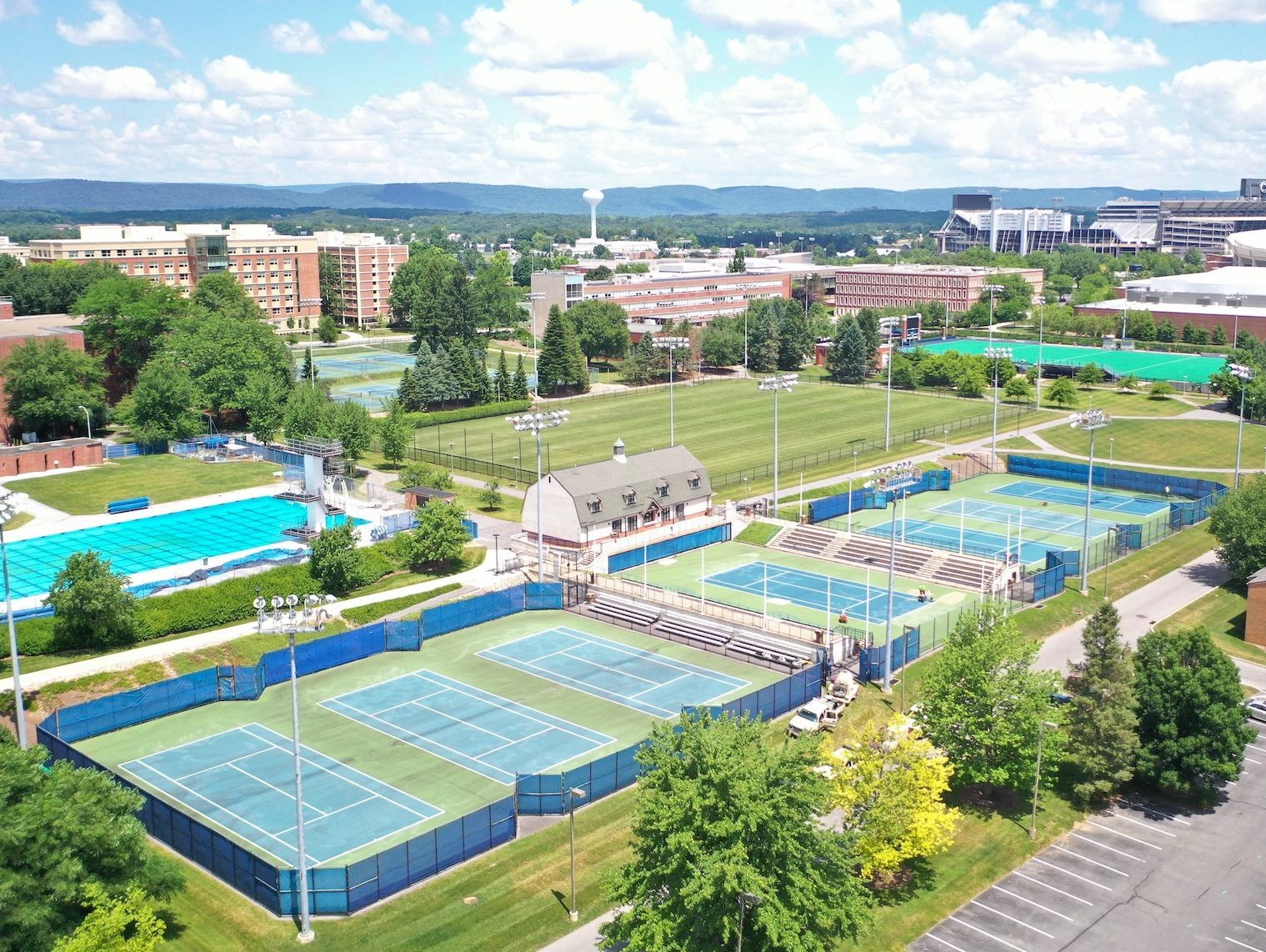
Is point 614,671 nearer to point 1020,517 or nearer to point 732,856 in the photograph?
point 732,856

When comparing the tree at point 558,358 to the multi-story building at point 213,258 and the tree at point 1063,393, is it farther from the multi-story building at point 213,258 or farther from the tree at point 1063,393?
the multi-story building at point 213,258

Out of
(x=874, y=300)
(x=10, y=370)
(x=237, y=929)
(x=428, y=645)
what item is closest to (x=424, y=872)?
(x=237, y=929)

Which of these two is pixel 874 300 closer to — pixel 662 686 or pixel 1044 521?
pixel 1044 521

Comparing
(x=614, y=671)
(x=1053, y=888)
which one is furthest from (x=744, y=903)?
(x=614, y=671)

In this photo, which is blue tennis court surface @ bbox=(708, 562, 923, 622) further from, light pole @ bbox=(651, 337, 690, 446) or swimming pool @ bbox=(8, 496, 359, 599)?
swimming pool @ bbox=(8, 496, 359, 599)

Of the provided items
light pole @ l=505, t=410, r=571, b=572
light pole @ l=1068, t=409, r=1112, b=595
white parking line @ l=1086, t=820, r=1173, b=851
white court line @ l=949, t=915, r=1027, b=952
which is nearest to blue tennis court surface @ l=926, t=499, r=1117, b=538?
light pole @ l=1068, t=409, r=1112, b=595

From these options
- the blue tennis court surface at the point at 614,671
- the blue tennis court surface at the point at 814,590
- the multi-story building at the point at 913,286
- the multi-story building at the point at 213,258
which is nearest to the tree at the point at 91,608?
the blue tennis court surface at the point at 614,671
